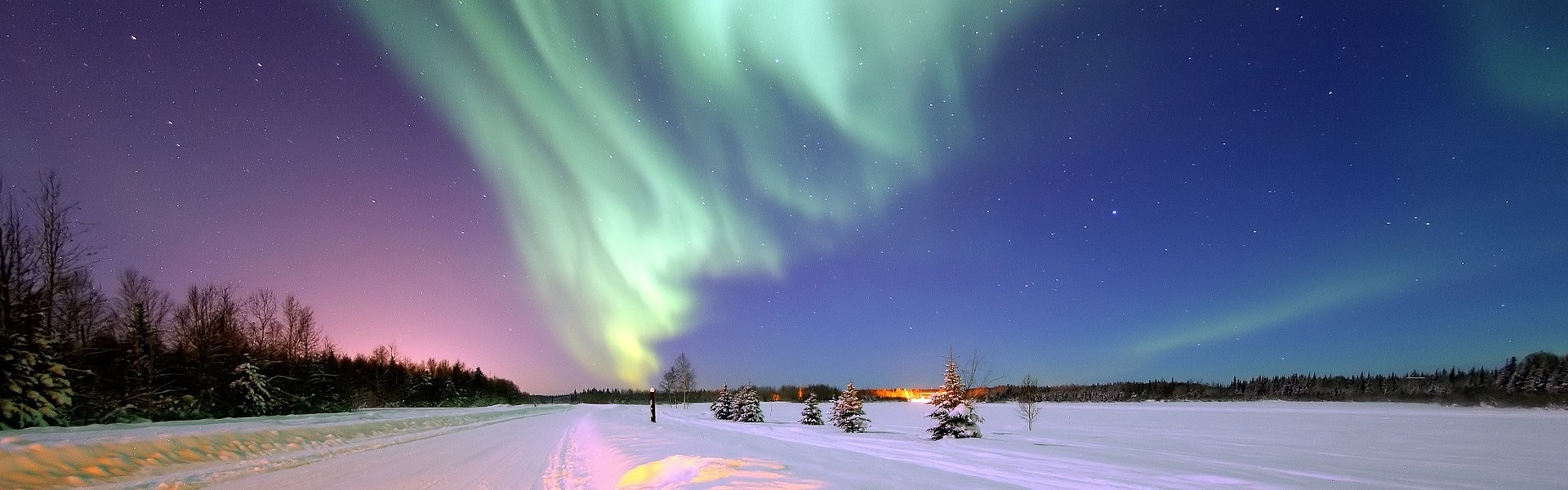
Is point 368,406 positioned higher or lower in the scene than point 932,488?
lower

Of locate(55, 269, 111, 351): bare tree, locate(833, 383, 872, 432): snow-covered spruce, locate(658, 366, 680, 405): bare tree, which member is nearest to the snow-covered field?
locate(833, 383, 872, 432): snow-covered spruce

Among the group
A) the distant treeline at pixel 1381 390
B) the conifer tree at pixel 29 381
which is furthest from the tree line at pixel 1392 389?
the conifer tree at pixel 29 381

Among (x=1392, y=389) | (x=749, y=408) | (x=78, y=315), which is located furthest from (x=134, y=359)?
(x=1392, y=389)

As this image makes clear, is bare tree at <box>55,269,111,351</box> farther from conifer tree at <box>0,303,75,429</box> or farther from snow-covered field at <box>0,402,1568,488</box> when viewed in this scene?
snow-covered field at <box>0,402,1568,488</box>

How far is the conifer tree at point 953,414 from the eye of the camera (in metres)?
Result: 22.6

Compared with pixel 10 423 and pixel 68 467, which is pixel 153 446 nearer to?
pixel 68 467

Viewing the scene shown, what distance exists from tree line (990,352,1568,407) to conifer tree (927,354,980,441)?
17767mm

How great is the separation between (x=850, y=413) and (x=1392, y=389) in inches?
4634

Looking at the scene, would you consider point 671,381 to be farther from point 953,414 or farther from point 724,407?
point 953,414

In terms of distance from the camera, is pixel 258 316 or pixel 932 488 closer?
pixel 932 488

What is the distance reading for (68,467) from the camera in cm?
1039

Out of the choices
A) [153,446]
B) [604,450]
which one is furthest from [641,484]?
[153,446]

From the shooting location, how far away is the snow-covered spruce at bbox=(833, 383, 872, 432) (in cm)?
2980

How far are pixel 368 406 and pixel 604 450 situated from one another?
5989cm
